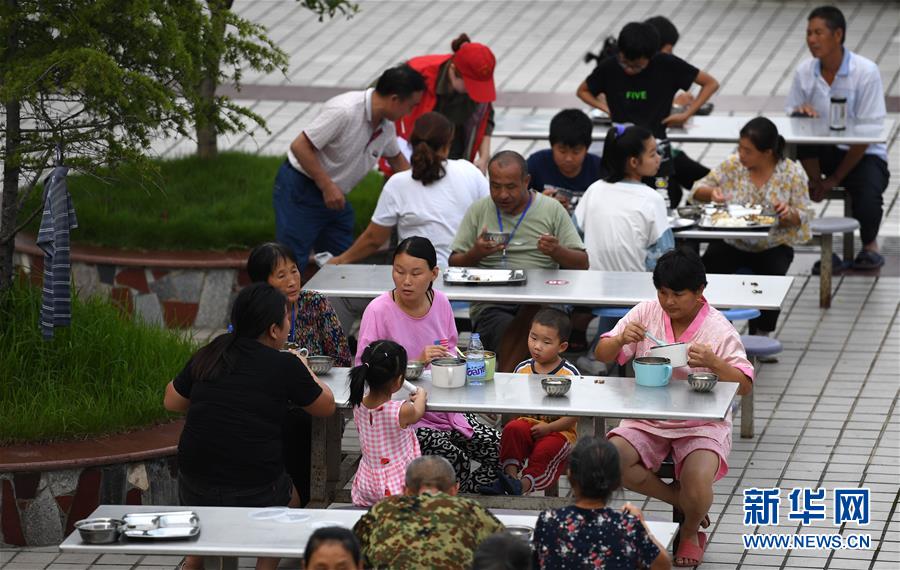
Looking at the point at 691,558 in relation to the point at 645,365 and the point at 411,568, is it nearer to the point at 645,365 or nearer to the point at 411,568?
Answer: the point at 645,365

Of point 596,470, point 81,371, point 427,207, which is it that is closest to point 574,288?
point 427,207

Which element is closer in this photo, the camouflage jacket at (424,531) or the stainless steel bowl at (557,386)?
the camouflage jacket at (424,531)

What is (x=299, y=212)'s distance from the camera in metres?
9.51

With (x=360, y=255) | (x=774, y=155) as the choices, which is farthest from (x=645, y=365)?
(x=774, y=155)

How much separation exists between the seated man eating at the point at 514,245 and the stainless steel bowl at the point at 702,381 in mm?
2025

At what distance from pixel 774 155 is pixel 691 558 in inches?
139

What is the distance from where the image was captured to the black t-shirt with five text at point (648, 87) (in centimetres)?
1105

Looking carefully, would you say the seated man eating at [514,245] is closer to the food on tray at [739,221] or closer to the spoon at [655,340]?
the food on tray at [739,221]

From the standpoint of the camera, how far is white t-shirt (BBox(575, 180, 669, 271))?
343 inches

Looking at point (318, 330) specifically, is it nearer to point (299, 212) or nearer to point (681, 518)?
point (681, 518)

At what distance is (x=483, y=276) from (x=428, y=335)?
3.87 ft

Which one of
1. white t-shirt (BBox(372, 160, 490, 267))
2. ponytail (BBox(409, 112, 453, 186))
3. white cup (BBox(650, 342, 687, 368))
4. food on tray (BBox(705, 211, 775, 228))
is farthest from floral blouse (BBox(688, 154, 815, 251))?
white cup (BBox(650, 342, 687, 368))

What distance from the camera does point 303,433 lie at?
723 centimetres

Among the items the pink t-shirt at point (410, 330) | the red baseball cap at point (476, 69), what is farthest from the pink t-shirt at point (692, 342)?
the red baseball cap at point (476, 69)
